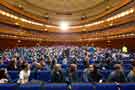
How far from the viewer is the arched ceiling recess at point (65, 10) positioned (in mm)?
37188

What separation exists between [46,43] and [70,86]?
28.3 m

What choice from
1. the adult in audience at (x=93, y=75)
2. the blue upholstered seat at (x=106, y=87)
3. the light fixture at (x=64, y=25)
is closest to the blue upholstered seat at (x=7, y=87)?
the blue upholstered seat at (x=106, y=87)

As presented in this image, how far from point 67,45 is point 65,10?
12.1 metres

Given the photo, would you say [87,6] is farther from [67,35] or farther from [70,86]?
[70,86]

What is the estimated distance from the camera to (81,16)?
4259cm

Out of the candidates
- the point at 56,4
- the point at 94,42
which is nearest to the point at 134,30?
the point at 94,42

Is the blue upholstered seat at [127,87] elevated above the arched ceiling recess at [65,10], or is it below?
below

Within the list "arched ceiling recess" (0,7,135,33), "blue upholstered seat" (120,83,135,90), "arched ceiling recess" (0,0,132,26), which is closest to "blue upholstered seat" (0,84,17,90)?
"blue upholstered seat" (120,83,135,90)

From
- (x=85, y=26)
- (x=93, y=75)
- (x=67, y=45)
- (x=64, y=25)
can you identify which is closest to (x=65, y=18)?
(x=64, y=25)

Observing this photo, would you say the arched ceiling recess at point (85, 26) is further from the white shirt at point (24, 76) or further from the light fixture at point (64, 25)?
the white shirt at point (24, 76)

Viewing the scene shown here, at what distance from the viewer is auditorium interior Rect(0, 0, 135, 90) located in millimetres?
5352

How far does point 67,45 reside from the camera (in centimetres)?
3366

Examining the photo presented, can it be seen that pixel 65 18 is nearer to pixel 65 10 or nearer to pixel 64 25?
pixel 65 10

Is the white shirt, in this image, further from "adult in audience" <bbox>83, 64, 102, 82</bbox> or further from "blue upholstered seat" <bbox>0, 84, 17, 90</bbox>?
"blue upholstered seat" <bbox>0, 84, 17, 90</bbox>
